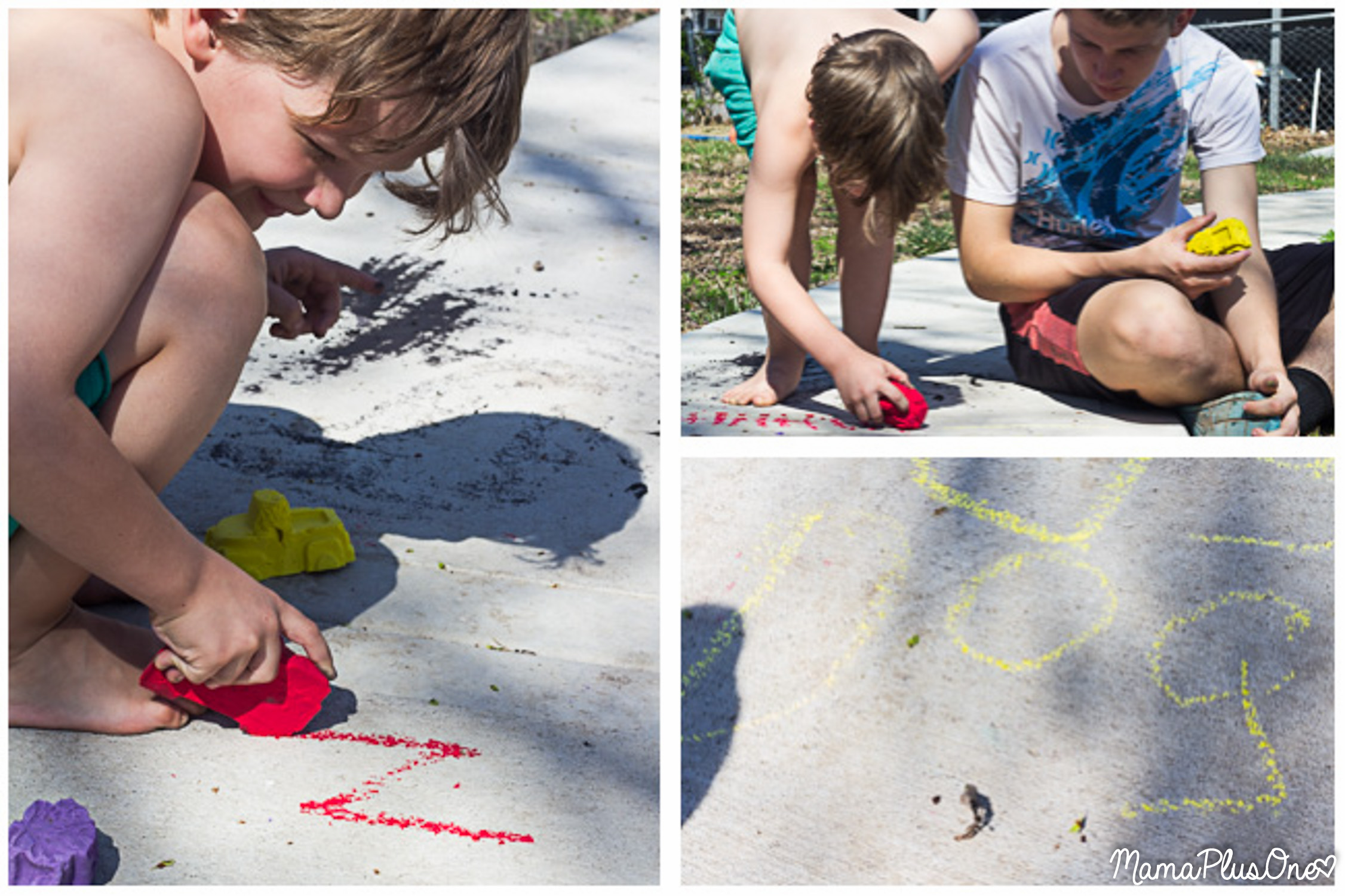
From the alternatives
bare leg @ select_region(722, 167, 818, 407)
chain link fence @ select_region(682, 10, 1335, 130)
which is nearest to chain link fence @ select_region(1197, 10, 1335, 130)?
chain link fence @ select_region(682, 10, 1335, 130)

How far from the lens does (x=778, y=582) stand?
179cm

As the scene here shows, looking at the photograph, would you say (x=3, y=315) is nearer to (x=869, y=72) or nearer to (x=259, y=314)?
(x=259, y=314)

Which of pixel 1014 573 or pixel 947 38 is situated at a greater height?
pixel 947 38

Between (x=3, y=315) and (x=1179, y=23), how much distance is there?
54.0 inches

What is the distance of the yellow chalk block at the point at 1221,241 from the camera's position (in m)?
1.69

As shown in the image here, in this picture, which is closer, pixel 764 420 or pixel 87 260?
pixel 87 260

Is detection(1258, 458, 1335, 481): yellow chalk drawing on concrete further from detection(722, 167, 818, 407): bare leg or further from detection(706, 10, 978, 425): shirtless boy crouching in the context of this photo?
detection(722, 167, 818, 407): bare leg

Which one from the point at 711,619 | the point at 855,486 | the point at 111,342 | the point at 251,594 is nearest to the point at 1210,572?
the point at 855,486

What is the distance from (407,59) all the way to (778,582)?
2.84 feet

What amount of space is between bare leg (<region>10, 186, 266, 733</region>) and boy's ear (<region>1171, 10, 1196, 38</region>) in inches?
44.9

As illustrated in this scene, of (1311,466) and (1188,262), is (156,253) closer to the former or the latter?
(1188,262)

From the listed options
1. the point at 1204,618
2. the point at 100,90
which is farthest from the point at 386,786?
the point at 1204,618

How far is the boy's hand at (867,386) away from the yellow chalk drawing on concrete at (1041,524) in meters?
0.17

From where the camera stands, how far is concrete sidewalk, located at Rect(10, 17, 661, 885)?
1259 mm
